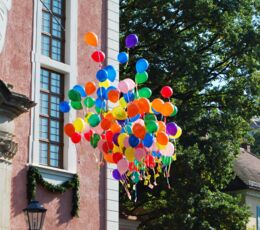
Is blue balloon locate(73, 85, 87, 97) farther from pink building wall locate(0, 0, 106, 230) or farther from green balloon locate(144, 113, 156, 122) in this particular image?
pink building wall locate(0, 0, 106, 230)

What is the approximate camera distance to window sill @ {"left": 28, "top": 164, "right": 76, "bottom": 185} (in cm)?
1970

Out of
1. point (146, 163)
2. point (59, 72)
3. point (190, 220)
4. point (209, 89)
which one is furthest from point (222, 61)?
point (146, 163)

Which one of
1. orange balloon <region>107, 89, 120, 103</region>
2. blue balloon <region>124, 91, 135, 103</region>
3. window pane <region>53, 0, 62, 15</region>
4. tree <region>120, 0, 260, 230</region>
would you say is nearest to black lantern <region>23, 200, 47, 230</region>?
orange balloon <region>107, 89, 120, 103</region>

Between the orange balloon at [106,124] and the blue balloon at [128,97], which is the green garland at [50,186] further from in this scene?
the blue balloon at [128,97]

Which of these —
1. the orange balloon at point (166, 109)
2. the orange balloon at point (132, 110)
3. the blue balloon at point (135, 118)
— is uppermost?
the orange balloon at point (166, 109)

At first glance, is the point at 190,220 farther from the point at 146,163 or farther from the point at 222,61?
the point at 146,163

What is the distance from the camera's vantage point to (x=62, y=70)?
Result: 68.9 feet

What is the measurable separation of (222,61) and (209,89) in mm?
1119

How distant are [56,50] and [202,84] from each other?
853 centimetres

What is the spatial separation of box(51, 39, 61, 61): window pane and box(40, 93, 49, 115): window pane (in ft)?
3.70

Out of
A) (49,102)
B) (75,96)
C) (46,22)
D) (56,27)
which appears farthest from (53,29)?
(75,96)

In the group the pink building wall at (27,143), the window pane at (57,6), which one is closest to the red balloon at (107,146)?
the pink building wall at (27,143)

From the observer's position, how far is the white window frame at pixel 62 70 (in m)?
19.8

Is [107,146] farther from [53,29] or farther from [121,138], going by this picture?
[53,29]
